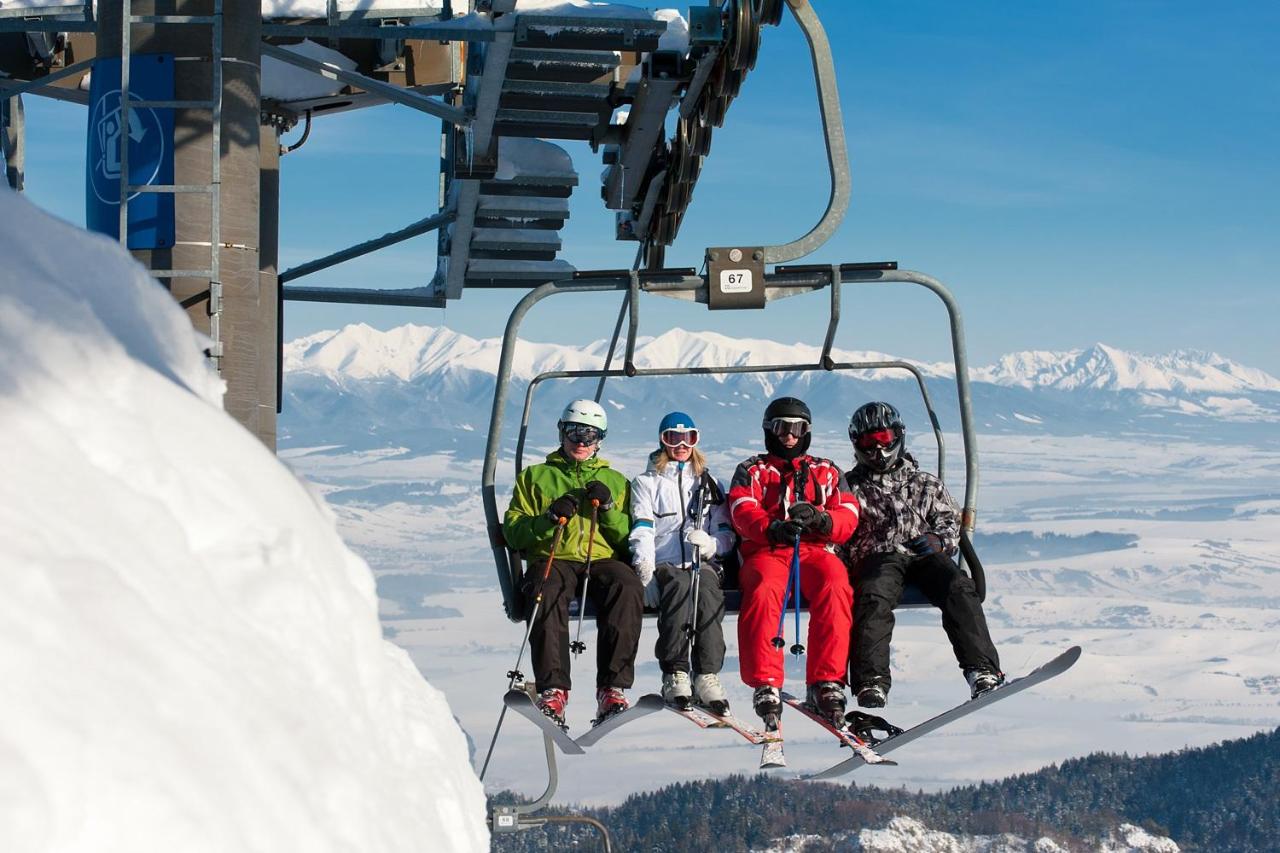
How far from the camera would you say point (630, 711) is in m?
7.30

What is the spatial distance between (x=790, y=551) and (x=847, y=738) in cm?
92

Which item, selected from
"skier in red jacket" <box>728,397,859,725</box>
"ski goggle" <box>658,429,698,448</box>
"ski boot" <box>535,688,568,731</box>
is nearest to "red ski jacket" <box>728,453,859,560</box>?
"skier in red jacket" <box>728,397,859,725</box>

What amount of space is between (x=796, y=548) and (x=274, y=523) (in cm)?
473

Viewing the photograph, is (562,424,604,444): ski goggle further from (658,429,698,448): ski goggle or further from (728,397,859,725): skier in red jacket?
(728,397,859,725): skier in red jacket

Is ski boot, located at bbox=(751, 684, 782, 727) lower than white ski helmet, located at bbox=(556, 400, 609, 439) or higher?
lower

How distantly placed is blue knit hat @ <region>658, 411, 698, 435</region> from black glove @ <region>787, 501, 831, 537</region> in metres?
0.82

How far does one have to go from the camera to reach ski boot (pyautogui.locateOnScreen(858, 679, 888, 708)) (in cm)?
734

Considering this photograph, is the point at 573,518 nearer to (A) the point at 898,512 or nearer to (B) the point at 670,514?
(B) the point at 670,514

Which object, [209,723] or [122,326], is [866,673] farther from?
[209,723]

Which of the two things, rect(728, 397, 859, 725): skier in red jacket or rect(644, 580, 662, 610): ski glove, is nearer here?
rect(728, 397, 859, 725): skier in red jacket

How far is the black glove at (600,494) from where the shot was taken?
25.0ft

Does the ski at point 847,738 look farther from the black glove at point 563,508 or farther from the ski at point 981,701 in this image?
the black glove at point 563,508

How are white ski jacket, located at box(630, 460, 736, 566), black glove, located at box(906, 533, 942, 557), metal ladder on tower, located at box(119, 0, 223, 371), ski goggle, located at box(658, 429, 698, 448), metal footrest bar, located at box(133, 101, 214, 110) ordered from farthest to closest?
1. metal footrest bar, located at box(133, 101, 214, 110)
2. metal ladder on tower, located at box(119, 0, 223, 371)
3. ski goggle, located at box(658, 429, 698, 448)
4. white ski jacket, located at box(630, 460, 736, 566)
5. black glove, located at box(906, 533, 942, 557)

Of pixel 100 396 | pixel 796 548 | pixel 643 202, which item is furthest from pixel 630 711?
pixel 643 202
